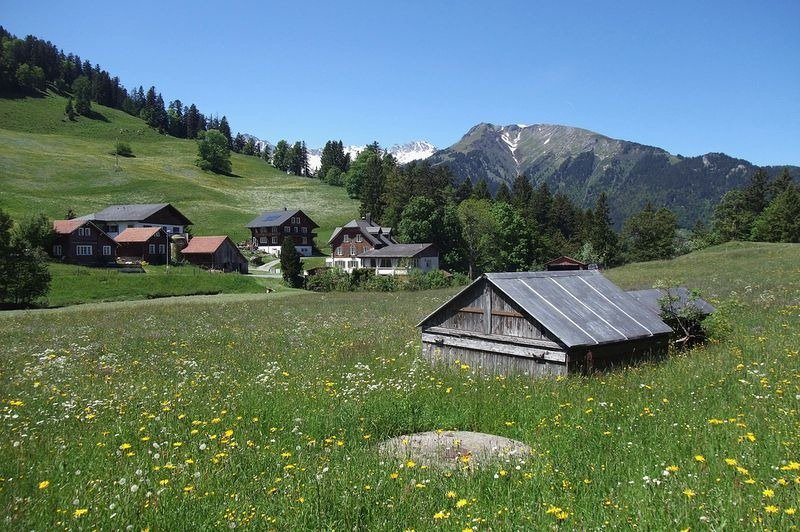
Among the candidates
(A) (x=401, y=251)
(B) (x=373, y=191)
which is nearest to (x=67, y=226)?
(A) (x=401, y=251)

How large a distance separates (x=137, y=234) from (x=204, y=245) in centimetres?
1034

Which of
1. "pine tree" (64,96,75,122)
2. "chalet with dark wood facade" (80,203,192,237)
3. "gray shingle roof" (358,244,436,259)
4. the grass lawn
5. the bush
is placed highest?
"pine tree" (64,96,75,122)

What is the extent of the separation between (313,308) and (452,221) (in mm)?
58714

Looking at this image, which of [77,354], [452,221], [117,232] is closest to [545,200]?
[452,221]

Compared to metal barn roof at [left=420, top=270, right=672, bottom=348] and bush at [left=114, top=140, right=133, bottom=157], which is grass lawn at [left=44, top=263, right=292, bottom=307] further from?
bush at [left=114, top=140, right=133, bottom=157]

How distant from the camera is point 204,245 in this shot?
78.6 metres

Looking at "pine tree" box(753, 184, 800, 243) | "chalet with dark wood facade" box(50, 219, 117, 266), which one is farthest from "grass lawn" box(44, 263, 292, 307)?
"pine tree" box(753, 184, 800, 243)

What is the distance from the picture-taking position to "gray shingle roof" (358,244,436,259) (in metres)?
82.1

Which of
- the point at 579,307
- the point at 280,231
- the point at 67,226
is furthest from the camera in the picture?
the point at 280,231

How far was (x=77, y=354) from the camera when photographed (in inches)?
695

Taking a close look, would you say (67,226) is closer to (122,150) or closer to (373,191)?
(373,191)

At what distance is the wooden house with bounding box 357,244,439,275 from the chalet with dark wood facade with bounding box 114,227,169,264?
3003 centimetres

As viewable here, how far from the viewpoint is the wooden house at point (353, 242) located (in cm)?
9269

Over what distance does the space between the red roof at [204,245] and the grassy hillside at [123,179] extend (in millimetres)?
19549
